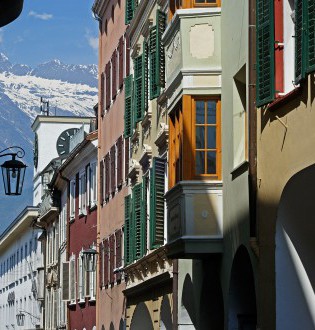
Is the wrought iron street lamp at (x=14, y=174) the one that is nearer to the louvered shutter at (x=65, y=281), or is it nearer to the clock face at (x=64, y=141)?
the louvered shutter at (x=65, y=281)

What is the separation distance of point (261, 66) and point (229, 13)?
385 centimetres

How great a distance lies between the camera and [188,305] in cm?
2516

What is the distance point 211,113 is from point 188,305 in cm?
539

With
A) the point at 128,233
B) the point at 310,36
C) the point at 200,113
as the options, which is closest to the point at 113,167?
the point at 128,233

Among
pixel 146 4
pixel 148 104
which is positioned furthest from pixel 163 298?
pixel 146 4

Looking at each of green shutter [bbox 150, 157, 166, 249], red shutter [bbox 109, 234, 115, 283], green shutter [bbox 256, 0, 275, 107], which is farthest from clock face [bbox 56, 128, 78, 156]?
green shutter [bbox 256, 0, 275, 107]

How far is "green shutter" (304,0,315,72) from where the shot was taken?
540 inches

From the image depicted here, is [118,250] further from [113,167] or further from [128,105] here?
[128,105]

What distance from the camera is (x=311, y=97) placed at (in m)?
14.3

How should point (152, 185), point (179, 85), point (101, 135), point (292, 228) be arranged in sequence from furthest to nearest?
1. point (101, 135)
2. point (152, 185)
3. point (179, 85)
4. point (292, 228)

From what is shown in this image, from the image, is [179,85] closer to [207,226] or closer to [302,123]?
[207,226]

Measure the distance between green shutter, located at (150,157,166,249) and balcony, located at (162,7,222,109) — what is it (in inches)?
246

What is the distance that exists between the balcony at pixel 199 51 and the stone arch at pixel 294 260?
5.34 metres

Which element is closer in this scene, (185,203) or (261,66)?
(261,66)
